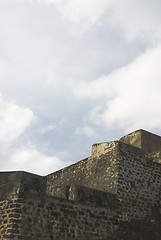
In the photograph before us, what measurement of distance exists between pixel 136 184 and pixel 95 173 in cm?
168

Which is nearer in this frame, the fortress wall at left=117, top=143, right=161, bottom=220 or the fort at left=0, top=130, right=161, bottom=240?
the fort at left=0, top=130, right=161, bottom=240

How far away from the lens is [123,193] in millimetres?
10797

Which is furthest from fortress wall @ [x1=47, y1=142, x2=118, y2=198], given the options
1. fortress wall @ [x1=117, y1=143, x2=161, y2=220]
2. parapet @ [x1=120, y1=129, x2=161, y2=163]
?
parapet @ [x1=120, y1=129, x2=161, y2=163]

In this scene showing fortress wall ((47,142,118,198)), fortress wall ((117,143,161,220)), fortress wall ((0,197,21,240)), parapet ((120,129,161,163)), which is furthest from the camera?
parapet ((120,129,161,163))

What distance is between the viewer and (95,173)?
12.0 metres

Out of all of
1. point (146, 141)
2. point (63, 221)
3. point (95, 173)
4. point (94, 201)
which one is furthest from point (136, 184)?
point (146, 141)

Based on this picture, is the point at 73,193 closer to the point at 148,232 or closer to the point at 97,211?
the point at 97,211

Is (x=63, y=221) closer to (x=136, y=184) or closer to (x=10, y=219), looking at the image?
(x=10, y=219)

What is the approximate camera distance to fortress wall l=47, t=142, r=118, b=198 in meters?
11.2

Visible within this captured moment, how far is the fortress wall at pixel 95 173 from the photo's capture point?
11.2m

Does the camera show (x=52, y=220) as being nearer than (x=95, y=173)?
Yes

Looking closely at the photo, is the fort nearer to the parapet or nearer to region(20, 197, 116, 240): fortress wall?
region(20, 197, 116, 240): fortress wall

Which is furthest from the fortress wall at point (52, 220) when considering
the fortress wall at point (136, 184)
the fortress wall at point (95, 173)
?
the fortress wall at point (95, 173)

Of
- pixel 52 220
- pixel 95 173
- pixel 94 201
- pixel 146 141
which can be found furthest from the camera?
pixel 146 141
